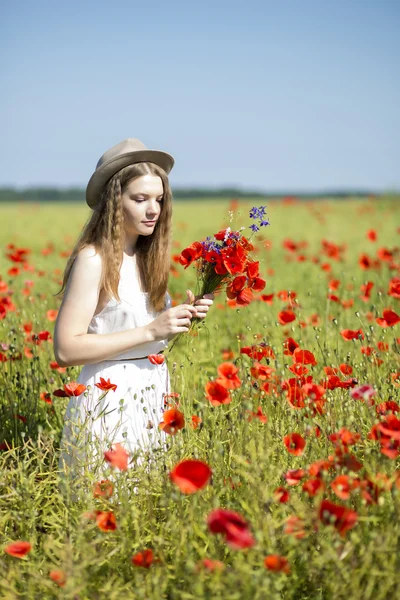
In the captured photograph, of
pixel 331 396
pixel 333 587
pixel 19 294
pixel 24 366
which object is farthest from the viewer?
pixel 19 294

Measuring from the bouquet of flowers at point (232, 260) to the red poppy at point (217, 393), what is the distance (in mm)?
497

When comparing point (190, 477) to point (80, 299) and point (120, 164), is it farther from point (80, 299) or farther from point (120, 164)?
point (120, 164)

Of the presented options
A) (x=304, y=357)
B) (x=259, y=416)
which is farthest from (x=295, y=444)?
(x=304, y=357)

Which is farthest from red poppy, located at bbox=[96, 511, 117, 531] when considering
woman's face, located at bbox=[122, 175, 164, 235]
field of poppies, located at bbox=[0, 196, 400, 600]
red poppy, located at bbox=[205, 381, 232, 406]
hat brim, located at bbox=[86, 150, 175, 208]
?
hat brim, located at bbox=[86, 150, 175, 208]

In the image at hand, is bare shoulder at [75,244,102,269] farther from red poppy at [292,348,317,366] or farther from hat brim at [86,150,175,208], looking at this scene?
red poppy at [292,348,317,366]

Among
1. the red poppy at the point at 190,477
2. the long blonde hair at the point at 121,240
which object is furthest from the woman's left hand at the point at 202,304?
the red poppy at the point at 190,477

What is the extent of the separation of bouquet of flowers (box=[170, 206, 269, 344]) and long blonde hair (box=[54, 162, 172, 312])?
35 centimetres

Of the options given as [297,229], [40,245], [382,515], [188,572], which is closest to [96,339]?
[188,572]

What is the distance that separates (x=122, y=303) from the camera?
268cm

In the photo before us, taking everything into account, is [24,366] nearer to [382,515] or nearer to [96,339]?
[96,339]

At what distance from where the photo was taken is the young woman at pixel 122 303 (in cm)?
248

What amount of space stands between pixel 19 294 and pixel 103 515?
4.48 m

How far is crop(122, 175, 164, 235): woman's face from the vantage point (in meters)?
2.65

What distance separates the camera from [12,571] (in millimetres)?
1879
